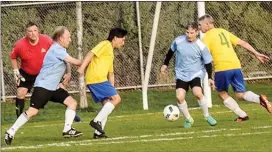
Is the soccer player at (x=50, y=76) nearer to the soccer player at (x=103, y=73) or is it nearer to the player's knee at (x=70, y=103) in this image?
the player's knee at (x=70, y=103)

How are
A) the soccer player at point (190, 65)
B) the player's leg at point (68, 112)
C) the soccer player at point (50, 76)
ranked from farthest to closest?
the soccer player at point (190, 65)
the player's leg at point (68, 112)
the soccer player at point (50, 76)

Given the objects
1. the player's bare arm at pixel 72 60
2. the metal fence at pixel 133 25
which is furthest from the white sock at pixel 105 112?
the metal fence at pixel 133 25

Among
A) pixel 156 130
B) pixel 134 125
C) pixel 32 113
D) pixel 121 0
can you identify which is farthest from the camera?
pixel 121 0

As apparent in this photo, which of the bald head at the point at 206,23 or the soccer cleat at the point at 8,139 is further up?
the bald head at the point at 206,23

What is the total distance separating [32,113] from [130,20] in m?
10.7

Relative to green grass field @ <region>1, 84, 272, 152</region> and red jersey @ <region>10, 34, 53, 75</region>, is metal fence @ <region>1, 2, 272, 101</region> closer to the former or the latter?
green grass field @ <region>1, 84, 272, 152</region>

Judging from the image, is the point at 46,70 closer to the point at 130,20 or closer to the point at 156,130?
the point at 156,130

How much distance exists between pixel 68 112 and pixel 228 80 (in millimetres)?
3457

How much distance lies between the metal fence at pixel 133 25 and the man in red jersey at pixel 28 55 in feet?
17.8

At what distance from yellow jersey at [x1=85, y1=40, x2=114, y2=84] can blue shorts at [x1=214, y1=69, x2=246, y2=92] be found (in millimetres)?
2764

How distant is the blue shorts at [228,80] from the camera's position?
15008mm

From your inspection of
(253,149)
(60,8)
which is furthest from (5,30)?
(253,149)

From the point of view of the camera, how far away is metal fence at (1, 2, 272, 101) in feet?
73.0

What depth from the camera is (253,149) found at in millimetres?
10602
